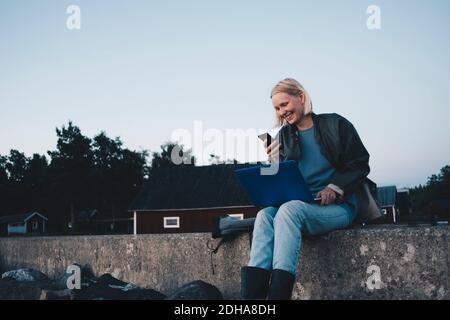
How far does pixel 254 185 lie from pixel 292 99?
0.75 m

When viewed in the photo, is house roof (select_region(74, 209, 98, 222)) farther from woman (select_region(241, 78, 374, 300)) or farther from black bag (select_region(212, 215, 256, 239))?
woman (select_region(241, 78, 374, 300))

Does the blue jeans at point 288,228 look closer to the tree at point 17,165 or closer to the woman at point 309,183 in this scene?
the woman at point 309,183

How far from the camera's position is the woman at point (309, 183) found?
242 cm

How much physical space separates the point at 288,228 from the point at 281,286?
35 cm

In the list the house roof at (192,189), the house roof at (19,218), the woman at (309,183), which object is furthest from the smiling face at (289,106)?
the house roof at (19,218)

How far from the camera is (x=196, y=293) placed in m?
3.04

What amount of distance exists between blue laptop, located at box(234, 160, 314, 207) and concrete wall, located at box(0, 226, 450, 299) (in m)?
0.46

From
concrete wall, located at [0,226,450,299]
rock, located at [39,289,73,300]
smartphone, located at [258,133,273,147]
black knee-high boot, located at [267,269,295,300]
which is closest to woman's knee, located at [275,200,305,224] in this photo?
black knee-high boot, located at [267,269,295,300]

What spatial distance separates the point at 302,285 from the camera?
3.13 m

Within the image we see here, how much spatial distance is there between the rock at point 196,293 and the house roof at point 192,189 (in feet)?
92.9

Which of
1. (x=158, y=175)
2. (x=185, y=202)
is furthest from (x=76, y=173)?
(x=185, y=202)

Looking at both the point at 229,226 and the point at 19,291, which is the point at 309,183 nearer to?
the point at 229,226

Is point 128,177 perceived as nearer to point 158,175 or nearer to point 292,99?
point 158,175

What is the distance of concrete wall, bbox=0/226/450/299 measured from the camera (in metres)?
2.74
